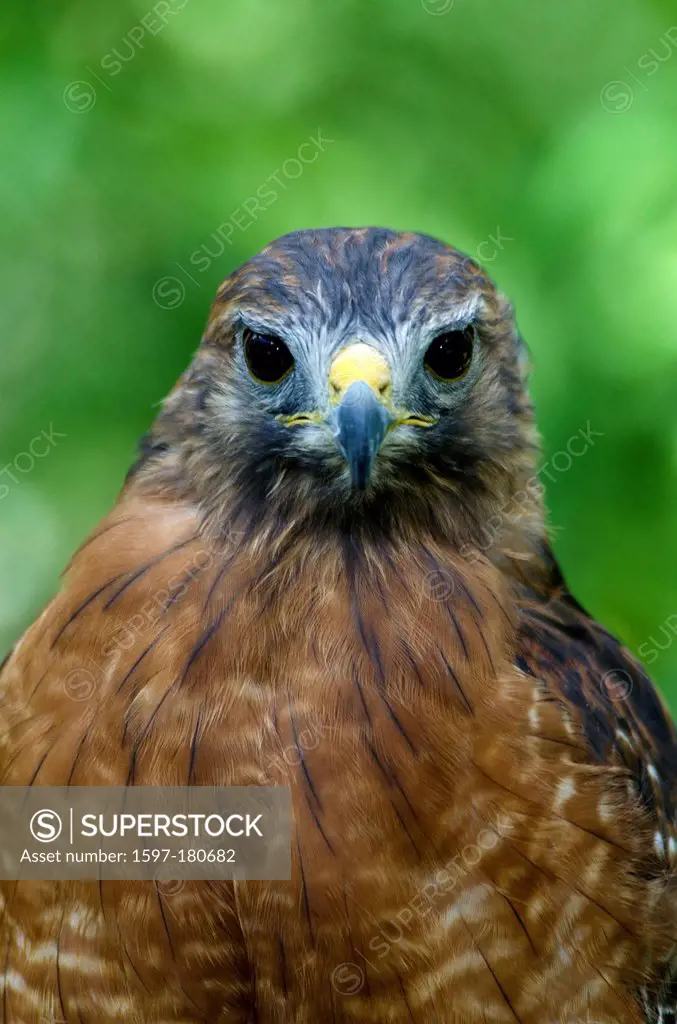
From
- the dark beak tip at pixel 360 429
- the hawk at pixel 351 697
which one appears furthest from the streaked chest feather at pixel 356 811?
the dark beak tip at pixel 360 429

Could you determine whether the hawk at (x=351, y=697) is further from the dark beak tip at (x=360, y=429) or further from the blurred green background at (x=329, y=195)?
A: the blurred green background at (x=329, y=195)

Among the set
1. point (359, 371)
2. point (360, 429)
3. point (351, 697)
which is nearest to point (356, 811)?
point (351, 697)

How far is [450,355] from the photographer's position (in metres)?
2.77

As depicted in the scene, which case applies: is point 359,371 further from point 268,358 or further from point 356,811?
point 356,811

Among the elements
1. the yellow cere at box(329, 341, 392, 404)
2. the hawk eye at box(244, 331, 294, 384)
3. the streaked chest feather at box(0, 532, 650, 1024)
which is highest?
the yellow cere at box(329, 341, 392, 404)

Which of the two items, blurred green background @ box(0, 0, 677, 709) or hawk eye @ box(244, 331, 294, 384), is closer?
hawk eye @ box(244, 331, 294, 384)

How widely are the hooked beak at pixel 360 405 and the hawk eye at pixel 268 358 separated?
147 mm

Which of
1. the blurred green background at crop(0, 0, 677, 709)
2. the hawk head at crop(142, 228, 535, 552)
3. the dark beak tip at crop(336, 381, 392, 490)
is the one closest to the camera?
the dark beak tip at crop(336, 381, 392, 490)

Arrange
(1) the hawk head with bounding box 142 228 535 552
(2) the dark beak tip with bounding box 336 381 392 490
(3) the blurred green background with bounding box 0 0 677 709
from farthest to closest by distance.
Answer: (3) the blurred green background with bounding box 0 0 677 709 → (1) the hawk head with bounding box 142 228 535 552 → (2) the dark beak tip with bounding box 336 381 392 490

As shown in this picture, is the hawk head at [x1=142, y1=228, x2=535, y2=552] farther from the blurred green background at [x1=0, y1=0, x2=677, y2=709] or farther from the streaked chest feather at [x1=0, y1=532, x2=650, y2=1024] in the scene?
the blurred green background at [x1=0, y1=0, x2=677, y2=709]

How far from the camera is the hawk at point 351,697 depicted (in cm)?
250

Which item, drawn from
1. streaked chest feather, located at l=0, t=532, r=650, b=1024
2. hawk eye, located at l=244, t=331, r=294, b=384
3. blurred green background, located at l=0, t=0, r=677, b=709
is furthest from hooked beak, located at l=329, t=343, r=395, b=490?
blurred green background, located at l=0, t=0, r=677, b=709

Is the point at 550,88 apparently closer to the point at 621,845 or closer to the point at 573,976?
the point at 621,845

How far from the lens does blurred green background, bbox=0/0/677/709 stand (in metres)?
→ 3.67
